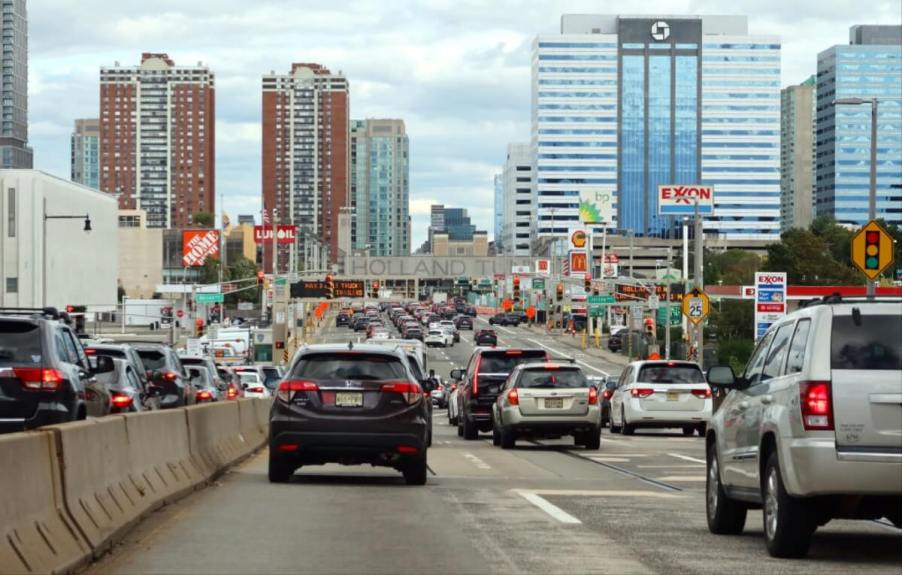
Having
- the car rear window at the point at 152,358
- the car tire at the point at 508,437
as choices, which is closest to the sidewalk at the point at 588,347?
the car tire at the point at 508,437

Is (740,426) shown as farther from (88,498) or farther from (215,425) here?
(215,425)

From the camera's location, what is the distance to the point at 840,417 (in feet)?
33.0

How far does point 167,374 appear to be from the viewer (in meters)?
27.0

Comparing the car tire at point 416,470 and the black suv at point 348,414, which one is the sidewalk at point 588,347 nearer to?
the car tire at point 416,470

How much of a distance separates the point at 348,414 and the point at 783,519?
754cm

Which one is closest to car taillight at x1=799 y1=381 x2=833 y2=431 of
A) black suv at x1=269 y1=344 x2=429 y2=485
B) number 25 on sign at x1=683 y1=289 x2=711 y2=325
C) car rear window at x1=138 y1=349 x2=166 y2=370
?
black suv at x1=269 y1=344 x2=429 y2=485

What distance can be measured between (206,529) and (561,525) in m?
3.00

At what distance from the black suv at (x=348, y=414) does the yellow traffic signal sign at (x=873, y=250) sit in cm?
1365

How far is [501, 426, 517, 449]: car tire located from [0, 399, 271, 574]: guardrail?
31.3 ft

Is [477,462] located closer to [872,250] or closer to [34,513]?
[872,250]

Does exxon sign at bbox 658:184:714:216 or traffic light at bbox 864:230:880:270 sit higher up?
exxon sign at bbox 658:184:714:216

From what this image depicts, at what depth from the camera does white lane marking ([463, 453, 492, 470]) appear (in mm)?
21942

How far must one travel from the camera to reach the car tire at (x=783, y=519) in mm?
10484

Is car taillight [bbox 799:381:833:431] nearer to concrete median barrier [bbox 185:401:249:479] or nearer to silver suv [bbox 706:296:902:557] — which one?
silver suv [bbox 706:296:902:557]
